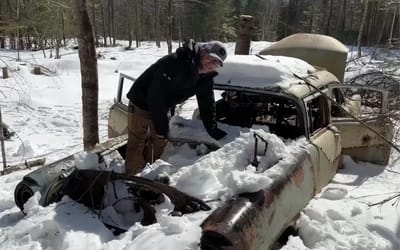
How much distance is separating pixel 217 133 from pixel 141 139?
31.4 inches

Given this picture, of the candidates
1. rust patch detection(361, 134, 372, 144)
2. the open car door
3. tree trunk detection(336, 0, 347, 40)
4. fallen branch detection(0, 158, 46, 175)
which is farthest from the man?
tree trunk detection(336, 0, 347, 40)

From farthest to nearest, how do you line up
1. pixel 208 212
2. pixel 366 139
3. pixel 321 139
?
pixel 366 139, pixel 321 139, pixel 208 212

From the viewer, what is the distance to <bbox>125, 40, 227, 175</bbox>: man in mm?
4152

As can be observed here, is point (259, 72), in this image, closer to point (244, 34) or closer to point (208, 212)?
point (208, 212)

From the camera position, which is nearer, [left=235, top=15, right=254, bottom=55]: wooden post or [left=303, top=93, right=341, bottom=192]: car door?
[left=303, top=93, right=341, bottom=192]: car door

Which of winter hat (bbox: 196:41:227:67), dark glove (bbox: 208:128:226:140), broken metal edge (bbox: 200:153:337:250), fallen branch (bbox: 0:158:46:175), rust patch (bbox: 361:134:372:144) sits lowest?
fallen branch (bbox: 0:158:46:175)

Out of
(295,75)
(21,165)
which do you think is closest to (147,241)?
(295,75)

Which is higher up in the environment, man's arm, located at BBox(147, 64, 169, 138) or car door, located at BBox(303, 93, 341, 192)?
man's arm, located at BBox(147, 64, 169, 138)

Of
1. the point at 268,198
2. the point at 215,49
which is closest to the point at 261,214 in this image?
the point at 268,198

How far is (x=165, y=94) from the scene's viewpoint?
420 centimetres

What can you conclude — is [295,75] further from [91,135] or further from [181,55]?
[91,135]

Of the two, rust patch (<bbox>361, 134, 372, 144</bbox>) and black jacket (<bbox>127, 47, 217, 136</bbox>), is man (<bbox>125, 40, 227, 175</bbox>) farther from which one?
rust patch (<bbox>361, 134, 372, 144</bbox>)

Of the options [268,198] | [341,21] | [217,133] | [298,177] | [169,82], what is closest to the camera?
[268,198]

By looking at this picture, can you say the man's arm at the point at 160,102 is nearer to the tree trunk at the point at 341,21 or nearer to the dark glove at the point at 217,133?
the dark glove at the point at 217,133
